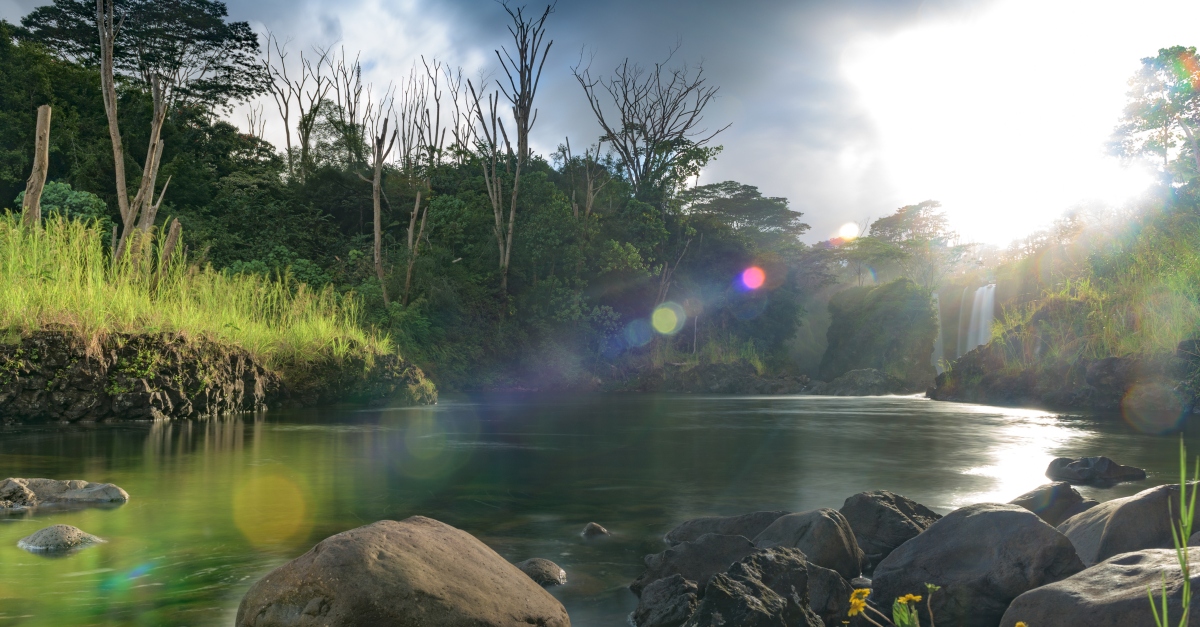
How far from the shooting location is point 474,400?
19.7 meters

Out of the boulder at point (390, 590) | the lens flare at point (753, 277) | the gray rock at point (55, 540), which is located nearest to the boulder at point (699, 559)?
the boulder at point (390, 590)

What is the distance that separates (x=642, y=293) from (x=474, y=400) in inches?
447

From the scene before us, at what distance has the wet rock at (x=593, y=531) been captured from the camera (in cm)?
502

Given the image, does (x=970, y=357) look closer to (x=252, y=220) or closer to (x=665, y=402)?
(x=665, y=402)

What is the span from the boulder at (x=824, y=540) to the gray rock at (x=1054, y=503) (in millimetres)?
1721

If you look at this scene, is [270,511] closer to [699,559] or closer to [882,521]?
[699,559]

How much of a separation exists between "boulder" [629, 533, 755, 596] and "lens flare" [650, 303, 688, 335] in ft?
84.9

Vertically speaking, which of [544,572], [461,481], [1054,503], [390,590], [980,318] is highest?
[980,318]

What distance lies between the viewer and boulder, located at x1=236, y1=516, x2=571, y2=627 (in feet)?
9.15

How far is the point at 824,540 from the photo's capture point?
3939 millimetres

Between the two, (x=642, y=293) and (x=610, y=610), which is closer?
(x=610, y=610)

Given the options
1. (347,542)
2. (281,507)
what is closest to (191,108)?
(281,507)

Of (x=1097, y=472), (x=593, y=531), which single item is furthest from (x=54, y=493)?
(x=1097, y=472)

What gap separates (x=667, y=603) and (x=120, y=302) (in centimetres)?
1067
